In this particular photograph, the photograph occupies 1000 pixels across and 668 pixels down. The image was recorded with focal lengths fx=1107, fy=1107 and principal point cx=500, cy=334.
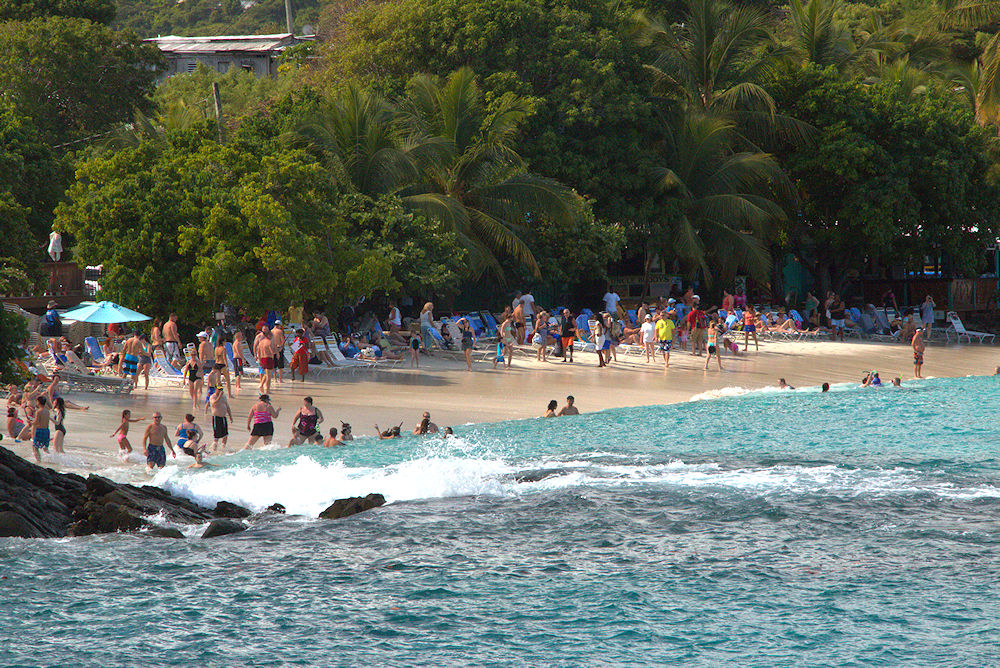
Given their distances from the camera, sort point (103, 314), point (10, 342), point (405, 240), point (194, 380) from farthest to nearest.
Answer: point (405, 240) → point (103, 314) → point (194, 380) → point (10, 342)

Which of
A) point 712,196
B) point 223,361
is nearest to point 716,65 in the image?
point 712,196

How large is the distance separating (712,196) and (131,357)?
694 inches

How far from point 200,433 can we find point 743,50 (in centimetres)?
2297

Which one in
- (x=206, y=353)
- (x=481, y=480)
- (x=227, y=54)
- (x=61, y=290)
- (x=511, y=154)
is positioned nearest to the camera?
(x=481, y=480)

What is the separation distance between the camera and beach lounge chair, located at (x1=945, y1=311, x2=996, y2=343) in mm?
32469

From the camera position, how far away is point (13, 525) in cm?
1307

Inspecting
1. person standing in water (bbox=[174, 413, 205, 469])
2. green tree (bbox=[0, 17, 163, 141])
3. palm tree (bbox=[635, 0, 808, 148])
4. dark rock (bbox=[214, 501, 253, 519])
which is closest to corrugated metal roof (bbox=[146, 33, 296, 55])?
green tree (bbox=[0, 17, 163, 141])

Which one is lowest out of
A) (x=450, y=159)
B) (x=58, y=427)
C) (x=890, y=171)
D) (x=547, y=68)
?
(x=58, y=427)

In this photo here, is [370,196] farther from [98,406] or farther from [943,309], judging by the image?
[943,309]

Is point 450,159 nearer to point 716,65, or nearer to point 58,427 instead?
point 716,65

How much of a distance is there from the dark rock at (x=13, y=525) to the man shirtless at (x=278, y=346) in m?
7.78

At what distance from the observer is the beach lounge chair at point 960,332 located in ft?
107

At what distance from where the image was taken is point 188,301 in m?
22.3

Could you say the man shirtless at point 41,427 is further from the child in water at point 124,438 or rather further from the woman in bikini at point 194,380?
the woman in bikini at point 194,380
